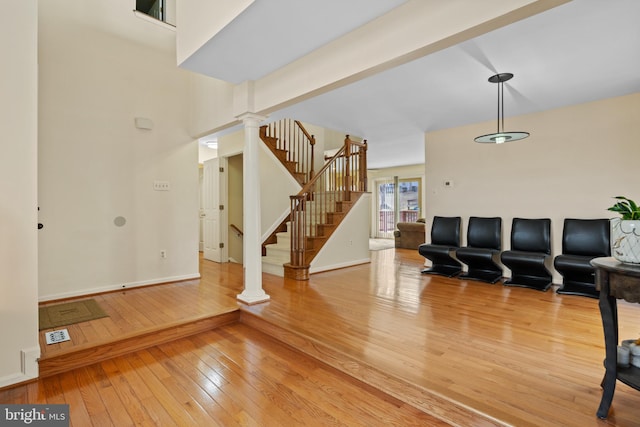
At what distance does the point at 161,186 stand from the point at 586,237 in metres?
5.74

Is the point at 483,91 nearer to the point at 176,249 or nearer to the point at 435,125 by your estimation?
the point at 435,125

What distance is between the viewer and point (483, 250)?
4.57 m

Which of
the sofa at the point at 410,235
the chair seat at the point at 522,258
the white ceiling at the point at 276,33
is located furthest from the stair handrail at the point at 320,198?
the chair seat at the point at 522,258

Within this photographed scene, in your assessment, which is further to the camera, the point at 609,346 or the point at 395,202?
the point at 395,202

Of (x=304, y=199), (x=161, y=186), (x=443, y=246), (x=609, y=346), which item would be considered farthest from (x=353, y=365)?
→ (x=161, y=186)

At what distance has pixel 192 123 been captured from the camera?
4.78 m

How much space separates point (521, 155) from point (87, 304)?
6.09 m

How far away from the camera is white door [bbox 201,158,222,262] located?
20.6 ft

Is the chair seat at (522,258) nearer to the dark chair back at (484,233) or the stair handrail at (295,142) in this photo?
the dark chair back at (484,233)

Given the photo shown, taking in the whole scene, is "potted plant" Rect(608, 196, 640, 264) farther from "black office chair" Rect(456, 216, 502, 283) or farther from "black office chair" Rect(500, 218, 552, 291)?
"black office chair" Rect(456, 216, 502, 283)

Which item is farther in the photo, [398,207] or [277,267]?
[398,207]

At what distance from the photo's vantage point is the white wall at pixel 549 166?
3.98 meters

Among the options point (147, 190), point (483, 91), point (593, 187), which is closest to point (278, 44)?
point (483, 91)

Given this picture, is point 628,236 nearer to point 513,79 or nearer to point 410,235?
point 513,79
